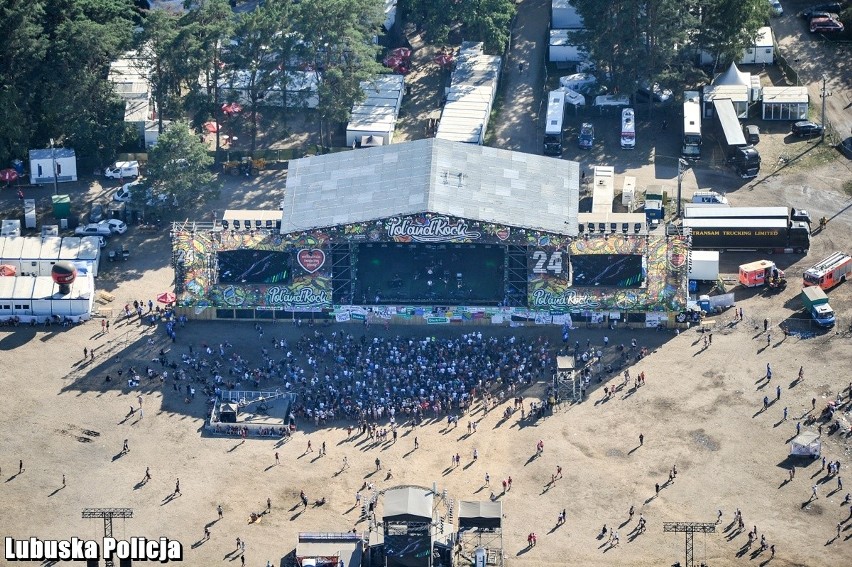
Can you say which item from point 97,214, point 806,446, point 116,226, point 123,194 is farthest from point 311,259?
point 806,446

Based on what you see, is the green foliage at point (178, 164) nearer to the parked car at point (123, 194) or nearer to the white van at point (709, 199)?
the parked car at point (123, 194)

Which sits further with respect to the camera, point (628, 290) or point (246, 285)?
point (246, 285)

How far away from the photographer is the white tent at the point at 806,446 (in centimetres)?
16450

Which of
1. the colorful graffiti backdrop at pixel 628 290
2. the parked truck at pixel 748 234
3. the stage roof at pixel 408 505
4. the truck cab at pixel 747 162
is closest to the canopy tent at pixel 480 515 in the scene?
the stage roof at pixel 408 505

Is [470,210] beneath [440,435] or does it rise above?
above

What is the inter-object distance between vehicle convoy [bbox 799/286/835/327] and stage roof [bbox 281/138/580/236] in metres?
20.9

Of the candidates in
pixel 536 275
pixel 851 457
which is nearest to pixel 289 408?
pixel 536 275

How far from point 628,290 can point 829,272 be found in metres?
18.0

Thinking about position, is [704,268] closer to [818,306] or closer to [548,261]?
[818,306]

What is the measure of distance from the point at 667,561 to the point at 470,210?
37.7m

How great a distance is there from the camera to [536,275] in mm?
181375

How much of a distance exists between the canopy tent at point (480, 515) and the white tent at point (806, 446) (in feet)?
83.3

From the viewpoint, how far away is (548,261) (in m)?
181

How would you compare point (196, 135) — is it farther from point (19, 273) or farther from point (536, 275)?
point (536, 275)
